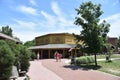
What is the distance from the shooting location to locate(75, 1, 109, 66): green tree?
33531mm

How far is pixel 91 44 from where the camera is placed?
33.6 m

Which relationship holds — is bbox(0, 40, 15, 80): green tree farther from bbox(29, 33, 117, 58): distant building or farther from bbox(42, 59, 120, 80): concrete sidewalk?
bbox(29, 33, 117, 58): distant building

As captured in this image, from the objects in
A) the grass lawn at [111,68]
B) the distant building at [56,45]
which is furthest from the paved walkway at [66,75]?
the distant building at [56,45]

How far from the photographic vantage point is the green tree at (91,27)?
33531 mm

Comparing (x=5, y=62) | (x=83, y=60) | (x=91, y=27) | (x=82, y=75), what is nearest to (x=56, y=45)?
(x=83, y=60)

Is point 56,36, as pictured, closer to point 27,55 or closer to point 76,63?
point 76,63

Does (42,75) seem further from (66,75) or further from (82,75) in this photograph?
(82,75)

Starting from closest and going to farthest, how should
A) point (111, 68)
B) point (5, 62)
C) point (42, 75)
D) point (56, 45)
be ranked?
point (5, 62) → point (42, 75) → point (111, 68) → point (56, 45)

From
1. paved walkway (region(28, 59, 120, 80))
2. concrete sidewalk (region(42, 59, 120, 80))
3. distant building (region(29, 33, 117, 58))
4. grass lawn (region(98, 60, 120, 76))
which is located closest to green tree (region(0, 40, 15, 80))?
paved walkway (region(28, 59, 120, 80))

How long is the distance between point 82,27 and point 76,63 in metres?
5.57

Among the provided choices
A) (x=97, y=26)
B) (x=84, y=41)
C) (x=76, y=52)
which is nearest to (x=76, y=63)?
(x=84, y=41)

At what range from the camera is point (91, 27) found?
34156mm

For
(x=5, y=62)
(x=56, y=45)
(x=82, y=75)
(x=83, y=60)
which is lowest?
(x=82, y=75)

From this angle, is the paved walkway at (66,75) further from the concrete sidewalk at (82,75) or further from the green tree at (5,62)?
the green tree at (5,62)
